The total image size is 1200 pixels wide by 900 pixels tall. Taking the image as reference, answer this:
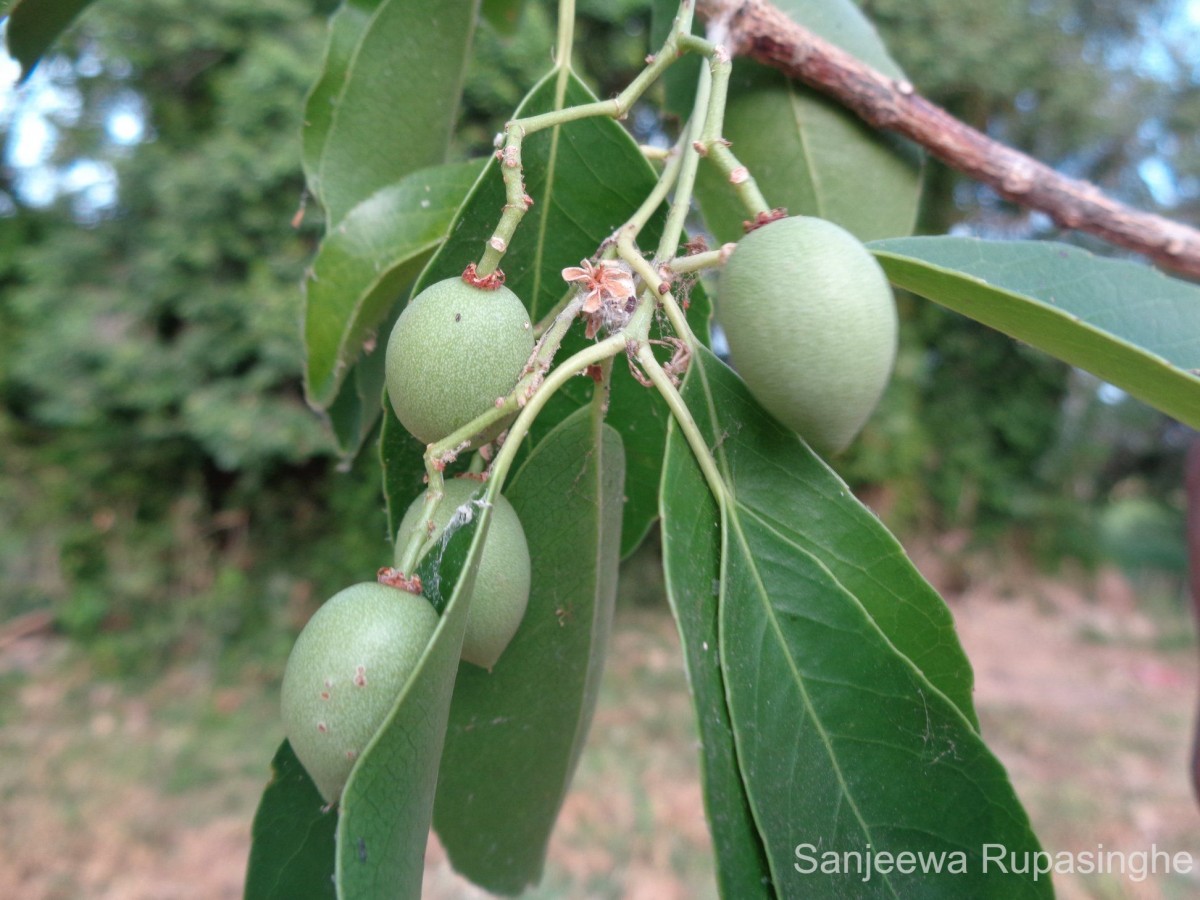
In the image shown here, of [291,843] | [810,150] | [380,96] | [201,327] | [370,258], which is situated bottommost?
[201,327]

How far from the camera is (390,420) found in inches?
29.5

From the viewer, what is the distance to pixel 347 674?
531 millimetres

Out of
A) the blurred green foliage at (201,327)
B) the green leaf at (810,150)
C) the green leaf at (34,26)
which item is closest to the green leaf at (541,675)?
the green leaf at (810,150)

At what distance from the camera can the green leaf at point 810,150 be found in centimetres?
102

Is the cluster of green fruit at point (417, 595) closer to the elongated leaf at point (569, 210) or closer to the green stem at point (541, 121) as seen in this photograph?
the green stem at point (541, 121)

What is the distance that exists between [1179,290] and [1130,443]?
7.36 metres

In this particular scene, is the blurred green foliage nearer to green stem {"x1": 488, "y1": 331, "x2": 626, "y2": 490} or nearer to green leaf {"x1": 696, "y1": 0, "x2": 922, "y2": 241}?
green leaf {"x1": 696, "y1": 0, "x2": 922, "y2": 241}

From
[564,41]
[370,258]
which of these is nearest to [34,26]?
[370,258]

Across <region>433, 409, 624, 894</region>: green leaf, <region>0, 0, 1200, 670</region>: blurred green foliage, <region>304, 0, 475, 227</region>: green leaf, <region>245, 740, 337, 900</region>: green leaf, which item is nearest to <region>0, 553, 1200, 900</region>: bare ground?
<region>0, 0, 1200, 670</region>: blurred green foliage

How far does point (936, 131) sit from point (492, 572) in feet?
2.69

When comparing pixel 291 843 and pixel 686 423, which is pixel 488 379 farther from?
pixel 291 843

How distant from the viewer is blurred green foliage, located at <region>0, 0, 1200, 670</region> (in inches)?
159

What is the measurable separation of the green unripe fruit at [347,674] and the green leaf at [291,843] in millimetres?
66

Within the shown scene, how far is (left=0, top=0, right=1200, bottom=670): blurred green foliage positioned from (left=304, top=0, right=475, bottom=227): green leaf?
9.08 ft
